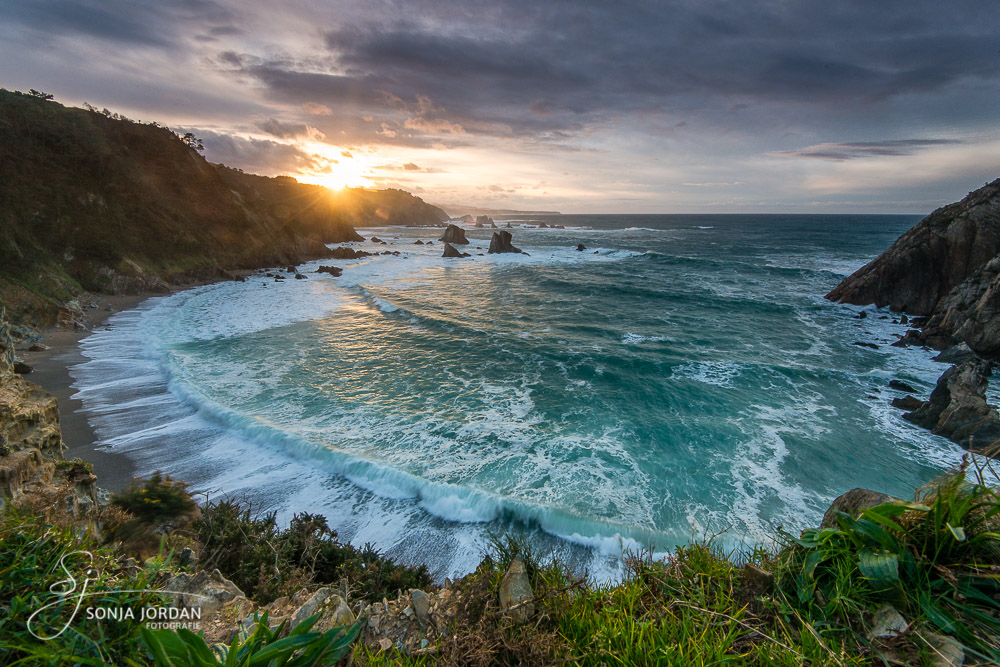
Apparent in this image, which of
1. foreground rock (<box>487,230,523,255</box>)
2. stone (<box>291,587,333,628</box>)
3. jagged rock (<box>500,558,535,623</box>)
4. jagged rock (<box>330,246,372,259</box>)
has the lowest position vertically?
stone (<box>291,587,333,628</box>)

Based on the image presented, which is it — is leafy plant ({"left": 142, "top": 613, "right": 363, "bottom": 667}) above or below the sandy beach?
above

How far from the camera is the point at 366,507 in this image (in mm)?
8078

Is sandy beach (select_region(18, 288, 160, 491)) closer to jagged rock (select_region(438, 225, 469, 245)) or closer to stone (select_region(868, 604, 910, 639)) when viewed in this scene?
stone (select_region(868, 604, 910, 639))

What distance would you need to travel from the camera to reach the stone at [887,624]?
1.90 m

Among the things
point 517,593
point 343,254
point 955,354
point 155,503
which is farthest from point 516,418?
point 343,254

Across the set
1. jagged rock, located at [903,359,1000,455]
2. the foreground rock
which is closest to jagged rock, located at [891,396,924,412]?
jagged rock, located at [903,359,1000,455]

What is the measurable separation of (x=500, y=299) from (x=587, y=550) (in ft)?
75.5

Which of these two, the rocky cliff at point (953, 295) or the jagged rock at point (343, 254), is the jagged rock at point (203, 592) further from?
the jagged rock at point (343, 254)

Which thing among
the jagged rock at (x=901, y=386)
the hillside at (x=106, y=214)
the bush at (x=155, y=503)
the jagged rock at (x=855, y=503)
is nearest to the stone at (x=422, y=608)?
the jagged rock at (x=855, y=503)

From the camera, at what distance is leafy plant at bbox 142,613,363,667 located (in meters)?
1.54

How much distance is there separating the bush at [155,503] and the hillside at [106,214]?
63.7 feet

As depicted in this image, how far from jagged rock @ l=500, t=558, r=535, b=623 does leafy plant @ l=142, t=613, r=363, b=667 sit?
1.00 metres

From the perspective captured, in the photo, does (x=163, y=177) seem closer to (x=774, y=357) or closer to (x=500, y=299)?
(x=500, y=299)
